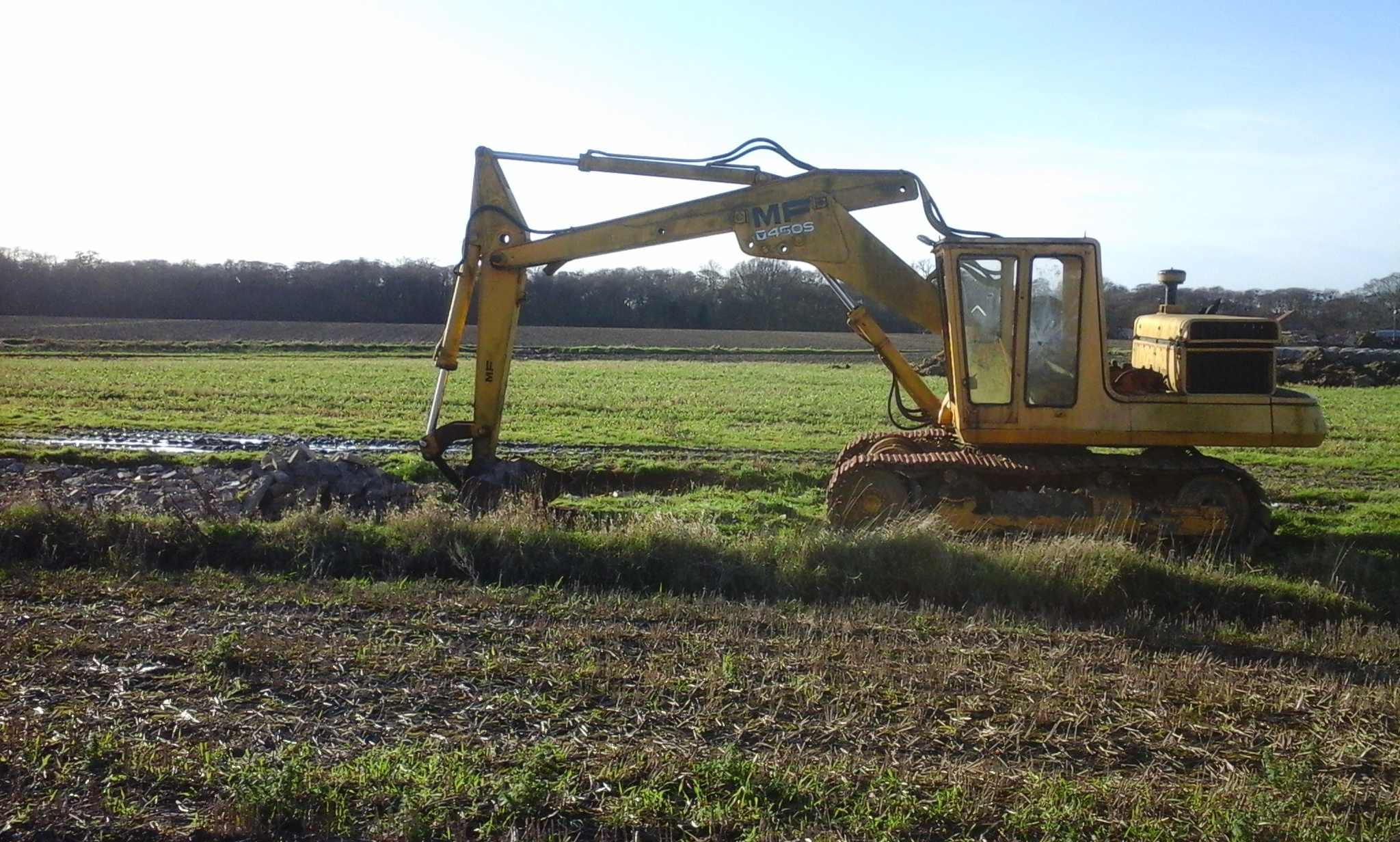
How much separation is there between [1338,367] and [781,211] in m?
30.0

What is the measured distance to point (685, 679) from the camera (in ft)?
20.7

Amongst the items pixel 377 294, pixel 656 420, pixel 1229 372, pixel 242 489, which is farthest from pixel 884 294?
pixel 377 294

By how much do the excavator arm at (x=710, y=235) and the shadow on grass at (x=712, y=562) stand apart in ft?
8.73

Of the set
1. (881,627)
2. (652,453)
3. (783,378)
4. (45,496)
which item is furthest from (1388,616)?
(783,378)

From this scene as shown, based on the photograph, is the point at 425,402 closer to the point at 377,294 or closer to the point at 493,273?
the point at 493,273

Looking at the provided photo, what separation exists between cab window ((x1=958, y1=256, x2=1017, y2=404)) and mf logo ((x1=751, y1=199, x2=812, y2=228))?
1711mm

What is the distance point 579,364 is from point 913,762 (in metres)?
34.6

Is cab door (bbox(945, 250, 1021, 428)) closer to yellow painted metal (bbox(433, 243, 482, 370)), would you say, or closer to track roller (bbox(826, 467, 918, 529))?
track roller (bbox(826, 467, 918, 529))

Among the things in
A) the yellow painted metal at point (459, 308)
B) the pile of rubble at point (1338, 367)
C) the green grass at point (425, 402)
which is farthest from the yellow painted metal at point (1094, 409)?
the pile of rubble at point (1338, 367)

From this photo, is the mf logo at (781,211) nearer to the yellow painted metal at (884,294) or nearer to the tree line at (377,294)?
the yellow painted metal at (884,294)

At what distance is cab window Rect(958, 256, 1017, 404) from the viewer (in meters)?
10.5

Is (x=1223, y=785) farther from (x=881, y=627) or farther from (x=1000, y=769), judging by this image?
(x=881, y=627)

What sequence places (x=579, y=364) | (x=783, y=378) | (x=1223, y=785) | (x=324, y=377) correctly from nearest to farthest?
(x=1223, y=785), (x=324, y=377), (x=783, y=378), (x=579, y=364)

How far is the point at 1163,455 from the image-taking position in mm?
10898
